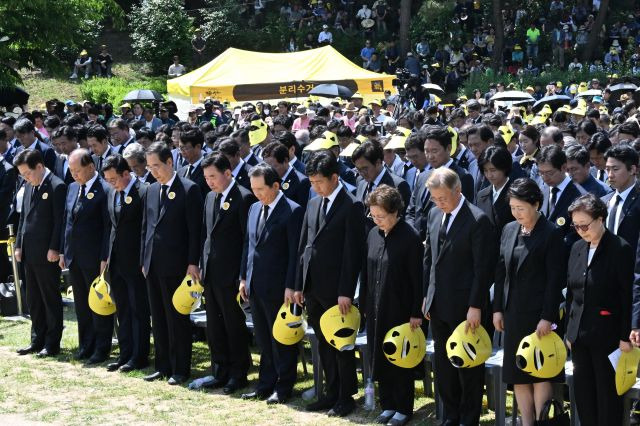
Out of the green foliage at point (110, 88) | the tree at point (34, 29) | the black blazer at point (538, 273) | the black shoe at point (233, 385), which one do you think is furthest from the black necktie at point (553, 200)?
the green foliage at point (110, 88)

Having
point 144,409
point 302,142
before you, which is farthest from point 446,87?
point 144,409

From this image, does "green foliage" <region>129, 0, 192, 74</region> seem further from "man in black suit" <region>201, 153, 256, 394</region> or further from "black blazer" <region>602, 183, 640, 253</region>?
"black blazer" <region>602, 183, 640, 253</region>

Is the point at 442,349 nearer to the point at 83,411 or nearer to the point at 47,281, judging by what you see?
the point at 83,411

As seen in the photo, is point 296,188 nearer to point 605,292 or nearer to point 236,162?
point 236,162

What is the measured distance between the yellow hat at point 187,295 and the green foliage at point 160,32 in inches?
1259

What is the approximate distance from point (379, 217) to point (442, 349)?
1.06 meters

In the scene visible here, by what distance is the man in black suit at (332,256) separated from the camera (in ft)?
27.7

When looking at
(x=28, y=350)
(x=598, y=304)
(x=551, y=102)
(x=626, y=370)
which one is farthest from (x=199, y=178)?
(x=551, y=102)

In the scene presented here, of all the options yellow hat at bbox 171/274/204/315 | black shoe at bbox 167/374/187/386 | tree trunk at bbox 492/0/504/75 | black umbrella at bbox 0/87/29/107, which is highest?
tree trunk at bbox 492/0/504/75

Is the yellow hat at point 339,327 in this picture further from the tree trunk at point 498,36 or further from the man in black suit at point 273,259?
→ the tree trunk at point 498,36

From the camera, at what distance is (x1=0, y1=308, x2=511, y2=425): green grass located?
858 centimetres

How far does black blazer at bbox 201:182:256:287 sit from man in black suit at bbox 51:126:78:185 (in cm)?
420

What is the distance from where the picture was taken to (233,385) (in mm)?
9398

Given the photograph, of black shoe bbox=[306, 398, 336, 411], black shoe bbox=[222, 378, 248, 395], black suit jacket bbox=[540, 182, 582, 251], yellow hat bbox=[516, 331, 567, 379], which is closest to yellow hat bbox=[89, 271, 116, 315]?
black shoe bbox=[222, 378, 248, 395]
